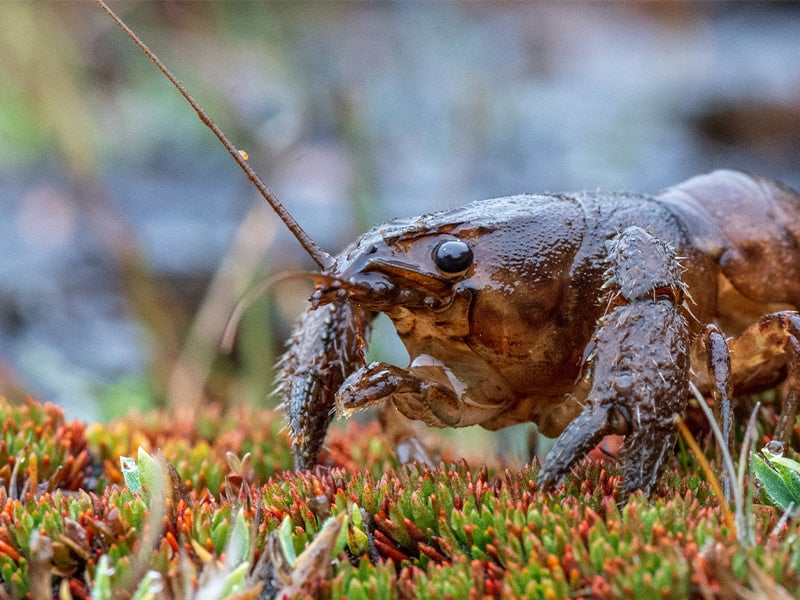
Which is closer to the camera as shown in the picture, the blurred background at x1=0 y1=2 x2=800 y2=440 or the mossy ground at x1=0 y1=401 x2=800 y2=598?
the mossy ground at x1=0 y1=401 x2=800 y2=598

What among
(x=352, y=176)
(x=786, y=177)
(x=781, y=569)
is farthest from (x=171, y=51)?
(x=781, y=569)

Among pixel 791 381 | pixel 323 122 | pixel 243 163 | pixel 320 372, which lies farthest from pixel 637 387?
pixel 323 122

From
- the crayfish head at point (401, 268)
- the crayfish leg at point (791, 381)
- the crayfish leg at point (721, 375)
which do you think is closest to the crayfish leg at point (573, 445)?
the crayfish leg at point (721, 375)

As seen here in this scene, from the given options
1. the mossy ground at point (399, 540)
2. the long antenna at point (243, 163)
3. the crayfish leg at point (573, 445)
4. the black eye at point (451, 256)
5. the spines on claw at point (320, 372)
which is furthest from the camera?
the spines on claw at point (320, 372)

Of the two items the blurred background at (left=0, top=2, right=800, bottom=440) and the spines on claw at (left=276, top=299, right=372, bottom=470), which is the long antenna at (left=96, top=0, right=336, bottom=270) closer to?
the spines on claw at (left=276, top=299, right=372, bottom=470)

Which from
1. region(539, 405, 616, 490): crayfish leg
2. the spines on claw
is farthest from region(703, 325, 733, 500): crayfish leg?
the spines on claw

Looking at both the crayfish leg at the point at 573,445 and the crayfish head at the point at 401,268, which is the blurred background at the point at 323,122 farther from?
the crayfish leg at the point at 573,445
